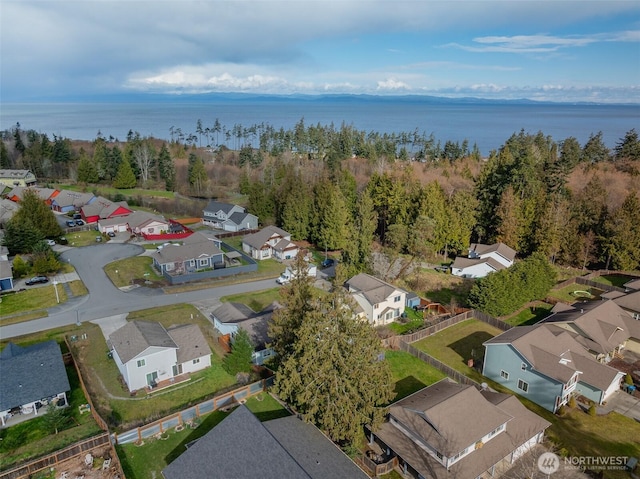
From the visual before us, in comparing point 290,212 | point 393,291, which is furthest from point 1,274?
point 393,291

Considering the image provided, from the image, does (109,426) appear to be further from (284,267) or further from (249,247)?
(249,247)

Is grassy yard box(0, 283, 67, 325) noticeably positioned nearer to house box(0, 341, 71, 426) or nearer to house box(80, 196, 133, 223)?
house box(0, 341, 71, 426)

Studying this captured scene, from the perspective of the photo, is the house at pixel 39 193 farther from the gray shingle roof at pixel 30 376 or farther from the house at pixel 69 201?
the gray shingle roof at pixel 30 376

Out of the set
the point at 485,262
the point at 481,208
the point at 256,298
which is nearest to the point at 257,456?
the point at 256,298

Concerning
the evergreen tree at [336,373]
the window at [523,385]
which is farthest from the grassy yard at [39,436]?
the window at [523,385]

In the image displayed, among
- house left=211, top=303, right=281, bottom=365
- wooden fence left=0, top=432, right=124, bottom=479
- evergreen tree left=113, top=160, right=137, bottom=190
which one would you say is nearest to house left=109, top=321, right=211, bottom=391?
house left=211, top=303, right=281, bottom=365

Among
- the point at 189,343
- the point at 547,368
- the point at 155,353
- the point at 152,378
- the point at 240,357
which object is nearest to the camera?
the point at 547,368

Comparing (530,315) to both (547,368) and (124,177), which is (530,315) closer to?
(547,368)

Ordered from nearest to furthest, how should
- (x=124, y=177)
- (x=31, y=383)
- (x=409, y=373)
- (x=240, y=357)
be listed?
(x=31, y=383)
(x=240, y=357)
(x=409, y=373)
(x=124, y=177)

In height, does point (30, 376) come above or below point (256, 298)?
above
